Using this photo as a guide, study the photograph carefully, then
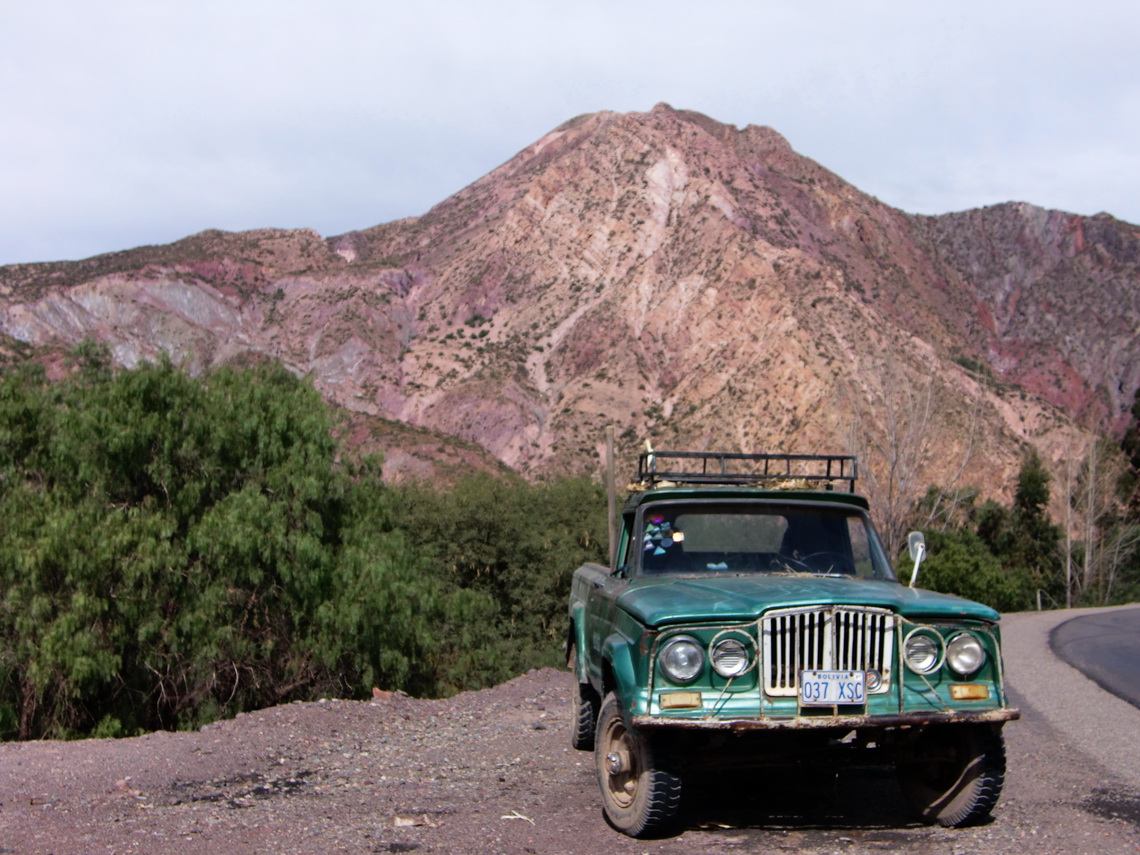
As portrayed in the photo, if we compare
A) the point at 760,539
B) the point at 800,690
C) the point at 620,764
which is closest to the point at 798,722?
the point at 800,690

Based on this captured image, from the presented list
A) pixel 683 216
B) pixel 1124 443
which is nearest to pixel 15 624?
pixel 1124 443

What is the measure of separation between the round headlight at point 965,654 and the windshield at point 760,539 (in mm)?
1301

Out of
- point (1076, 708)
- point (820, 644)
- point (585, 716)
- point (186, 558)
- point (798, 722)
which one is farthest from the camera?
point (186, 558)

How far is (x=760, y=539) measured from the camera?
280 inches

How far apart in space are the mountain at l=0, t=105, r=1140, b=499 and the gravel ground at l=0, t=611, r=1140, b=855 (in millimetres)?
41660

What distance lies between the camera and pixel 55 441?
1750 centimetres

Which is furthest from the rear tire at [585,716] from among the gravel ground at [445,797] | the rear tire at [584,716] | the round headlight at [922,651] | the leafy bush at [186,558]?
the leafy bush at [186,558]

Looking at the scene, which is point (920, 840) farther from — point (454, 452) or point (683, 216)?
point (683, 216)

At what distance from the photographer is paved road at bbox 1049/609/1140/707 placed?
13281 mm

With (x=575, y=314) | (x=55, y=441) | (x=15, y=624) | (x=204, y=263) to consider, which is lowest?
(x=15, y=624)

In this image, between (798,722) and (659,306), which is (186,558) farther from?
(659,306)

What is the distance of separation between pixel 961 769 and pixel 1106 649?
45.8ft

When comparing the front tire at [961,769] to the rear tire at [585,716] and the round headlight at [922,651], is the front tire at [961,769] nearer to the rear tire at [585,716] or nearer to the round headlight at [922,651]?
the round headlight at [922,651]

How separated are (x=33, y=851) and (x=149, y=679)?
1226cm
